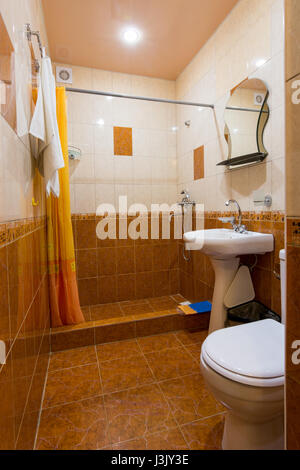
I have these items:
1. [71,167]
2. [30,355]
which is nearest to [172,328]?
[30,355]

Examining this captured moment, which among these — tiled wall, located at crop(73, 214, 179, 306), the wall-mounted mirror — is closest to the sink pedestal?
the wall-mounted mirror

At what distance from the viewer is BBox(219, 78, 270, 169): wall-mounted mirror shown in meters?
1.60

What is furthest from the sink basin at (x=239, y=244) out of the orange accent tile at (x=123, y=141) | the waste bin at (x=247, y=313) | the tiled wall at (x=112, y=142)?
the orange accent tile at (x=123, y=141)

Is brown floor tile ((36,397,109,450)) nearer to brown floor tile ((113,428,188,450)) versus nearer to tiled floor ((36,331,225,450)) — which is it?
tiled floor ((36,331,225,450))

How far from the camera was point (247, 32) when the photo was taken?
67.6 inches

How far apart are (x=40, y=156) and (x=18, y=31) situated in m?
0.53

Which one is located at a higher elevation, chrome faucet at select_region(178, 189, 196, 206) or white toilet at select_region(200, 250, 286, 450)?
chrome faucet at select_region(178, 189, 196, 206)

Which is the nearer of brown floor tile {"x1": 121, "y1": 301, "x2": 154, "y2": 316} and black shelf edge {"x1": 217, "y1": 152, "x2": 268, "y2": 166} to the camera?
black shelf edge {"x1": 217, "y1": 152, "x2": 268, "y2": 166}

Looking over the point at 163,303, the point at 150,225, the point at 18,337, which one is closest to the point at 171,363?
the point at 163,303

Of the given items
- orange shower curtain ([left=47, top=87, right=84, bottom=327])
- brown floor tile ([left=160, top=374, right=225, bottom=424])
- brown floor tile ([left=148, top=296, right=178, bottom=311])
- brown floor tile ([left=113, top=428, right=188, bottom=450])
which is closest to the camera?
brown floor tile ([left=113, top=428, right=188, bottom=450])

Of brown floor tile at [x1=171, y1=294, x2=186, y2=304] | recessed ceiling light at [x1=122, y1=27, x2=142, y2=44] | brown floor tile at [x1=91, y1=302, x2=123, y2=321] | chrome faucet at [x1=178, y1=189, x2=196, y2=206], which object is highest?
recessed ceiling light at [x1=122, y1=27, x2=142, y2=44]

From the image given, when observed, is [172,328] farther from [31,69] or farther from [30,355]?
[31,69]

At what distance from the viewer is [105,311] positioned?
7.98ft

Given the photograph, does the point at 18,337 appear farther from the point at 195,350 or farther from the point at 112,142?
the point at 112,142
